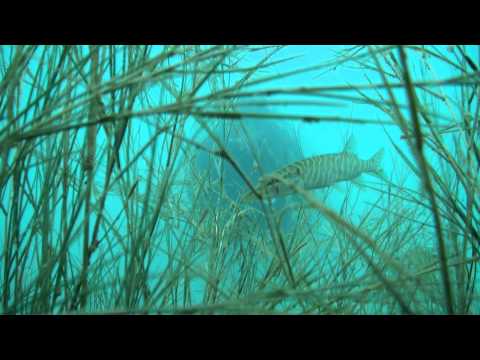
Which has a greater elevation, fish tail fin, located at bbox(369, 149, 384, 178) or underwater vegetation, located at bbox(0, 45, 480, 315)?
fish tail fin, located at bbox(369, 149, 384, 178)

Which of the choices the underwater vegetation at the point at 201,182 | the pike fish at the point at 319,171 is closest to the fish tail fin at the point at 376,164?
the underwater vegetation at the point at 201,182

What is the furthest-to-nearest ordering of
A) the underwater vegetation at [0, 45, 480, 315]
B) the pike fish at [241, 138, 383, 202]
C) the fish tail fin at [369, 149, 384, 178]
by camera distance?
the fish tail fin at [369, 149, 384, 178]
the pike fish at [241, 138, 383, 202]
the underwater vegetation at [0, 45, 480, 315]

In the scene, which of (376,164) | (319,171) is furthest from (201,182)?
(376,164)

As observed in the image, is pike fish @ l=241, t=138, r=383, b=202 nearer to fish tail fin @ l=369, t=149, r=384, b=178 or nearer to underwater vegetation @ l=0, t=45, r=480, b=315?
underwater vegetation @ l=0, t=45, r=480, b=315

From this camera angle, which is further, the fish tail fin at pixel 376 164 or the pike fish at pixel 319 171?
the fish tail fin at pixel 376 164

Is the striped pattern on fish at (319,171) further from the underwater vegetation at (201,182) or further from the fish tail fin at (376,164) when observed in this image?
the fish tail fin at (376,164)

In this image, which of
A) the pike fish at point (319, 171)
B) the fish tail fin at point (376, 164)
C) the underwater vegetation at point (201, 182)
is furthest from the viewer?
the fish tail fin at point (376, 164)

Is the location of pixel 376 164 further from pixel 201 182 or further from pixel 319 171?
pixel 201 182

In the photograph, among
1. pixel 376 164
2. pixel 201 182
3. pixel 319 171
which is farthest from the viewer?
pixel 376 164

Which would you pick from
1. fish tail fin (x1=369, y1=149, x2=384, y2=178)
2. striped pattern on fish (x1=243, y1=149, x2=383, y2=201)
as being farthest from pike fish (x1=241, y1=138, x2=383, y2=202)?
fish tail fin (x1=369, y1=149, x2=384, y2=178)

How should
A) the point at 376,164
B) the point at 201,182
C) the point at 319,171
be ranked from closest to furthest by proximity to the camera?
the point at 319,171
the point at 201,182
the point at 376,164
